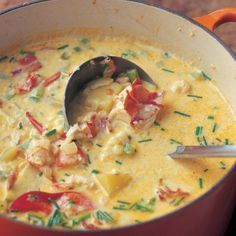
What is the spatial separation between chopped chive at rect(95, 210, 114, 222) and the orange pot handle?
2.20ft

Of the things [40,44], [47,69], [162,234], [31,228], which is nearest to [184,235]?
[162,234]

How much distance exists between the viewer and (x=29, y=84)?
188 cm

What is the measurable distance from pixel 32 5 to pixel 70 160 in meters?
0.63

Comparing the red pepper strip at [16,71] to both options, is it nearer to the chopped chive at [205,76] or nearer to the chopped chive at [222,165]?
the chopped chive at [205,76]

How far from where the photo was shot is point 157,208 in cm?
152

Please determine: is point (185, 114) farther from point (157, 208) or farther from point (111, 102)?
point (157, 208)

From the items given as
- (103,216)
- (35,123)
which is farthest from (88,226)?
(35,123)

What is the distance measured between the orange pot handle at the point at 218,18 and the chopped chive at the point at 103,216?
0.67 m

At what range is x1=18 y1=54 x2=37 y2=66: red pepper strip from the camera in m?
1.98

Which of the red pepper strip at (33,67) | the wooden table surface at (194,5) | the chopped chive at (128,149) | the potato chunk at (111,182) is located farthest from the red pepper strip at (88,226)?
the wooden table surface at (194,5)

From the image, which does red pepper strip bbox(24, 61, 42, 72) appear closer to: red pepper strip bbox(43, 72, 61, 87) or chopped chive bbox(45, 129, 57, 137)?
red pepper strip bbox(43, 72, 61, 87)

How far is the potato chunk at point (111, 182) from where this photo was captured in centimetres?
155

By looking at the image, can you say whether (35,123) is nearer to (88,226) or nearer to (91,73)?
(91,73)

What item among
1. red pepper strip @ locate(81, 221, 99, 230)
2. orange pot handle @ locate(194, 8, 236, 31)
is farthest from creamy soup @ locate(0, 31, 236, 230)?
orange pot handle @ locate(194, 8, 236, 31)
